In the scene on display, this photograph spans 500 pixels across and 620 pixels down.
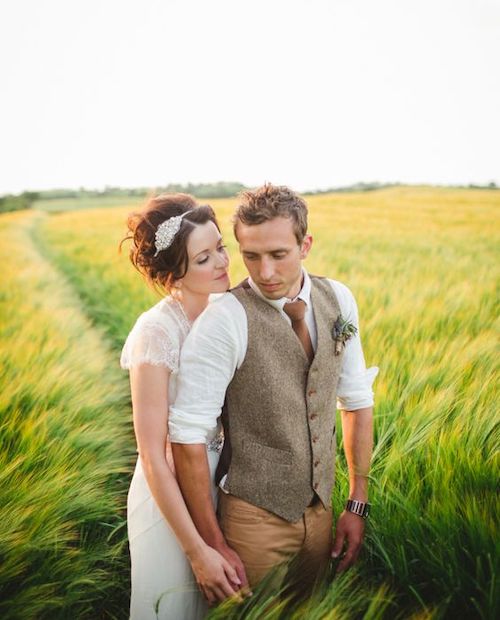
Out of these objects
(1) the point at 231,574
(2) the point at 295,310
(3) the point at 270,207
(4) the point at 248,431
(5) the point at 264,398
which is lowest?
(1) the point at 231,574

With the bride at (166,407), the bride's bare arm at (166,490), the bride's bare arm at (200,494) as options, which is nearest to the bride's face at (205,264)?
the bride at (166,407)

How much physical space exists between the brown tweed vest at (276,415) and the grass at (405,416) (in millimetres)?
314

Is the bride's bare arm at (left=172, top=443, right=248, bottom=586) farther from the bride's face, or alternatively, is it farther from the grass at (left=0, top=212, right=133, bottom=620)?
the bride's face

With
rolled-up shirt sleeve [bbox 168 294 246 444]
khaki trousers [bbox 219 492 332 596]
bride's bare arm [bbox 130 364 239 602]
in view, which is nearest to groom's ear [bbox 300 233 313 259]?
rolled-up shirt sleeve [bbox 168 294 246 444]

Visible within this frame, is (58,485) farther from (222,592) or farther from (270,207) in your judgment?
(270,207)

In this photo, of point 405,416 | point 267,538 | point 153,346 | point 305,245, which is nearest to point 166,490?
point 267,538

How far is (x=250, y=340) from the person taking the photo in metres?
1.55

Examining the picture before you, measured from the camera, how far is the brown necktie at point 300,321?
165 cm

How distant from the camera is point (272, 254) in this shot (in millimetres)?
1613

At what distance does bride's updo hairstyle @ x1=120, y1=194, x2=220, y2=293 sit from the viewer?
1.97m

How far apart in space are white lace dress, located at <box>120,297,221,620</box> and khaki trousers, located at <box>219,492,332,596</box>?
0.19 meters

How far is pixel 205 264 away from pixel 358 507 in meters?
1.11

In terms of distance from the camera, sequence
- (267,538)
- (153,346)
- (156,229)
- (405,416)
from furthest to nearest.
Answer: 1. (405,416)
2. (156,229)
3. (153,346)
4. (267,538)

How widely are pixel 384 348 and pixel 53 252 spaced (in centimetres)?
1098
